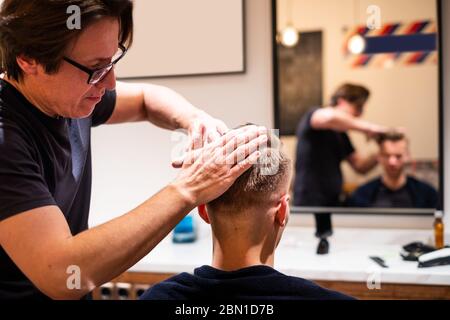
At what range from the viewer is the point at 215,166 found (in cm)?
108

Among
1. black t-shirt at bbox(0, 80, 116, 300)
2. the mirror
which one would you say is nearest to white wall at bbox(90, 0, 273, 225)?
the mirror

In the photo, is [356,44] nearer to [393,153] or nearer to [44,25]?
[393,153]

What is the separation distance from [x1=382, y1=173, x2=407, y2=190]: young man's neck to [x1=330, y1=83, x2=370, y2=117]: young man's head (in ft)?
1.13

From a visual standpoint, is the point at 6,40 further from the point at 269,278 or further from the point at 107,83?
the point at 269,278

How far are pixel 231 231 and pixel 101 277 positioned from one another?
39 cm

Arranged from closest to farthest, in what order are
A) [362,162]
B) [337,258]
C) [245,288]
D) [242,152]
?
[242,152], [245,288], [337,258], [362,162]

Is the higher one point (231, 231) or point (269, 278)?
point (231, 231)

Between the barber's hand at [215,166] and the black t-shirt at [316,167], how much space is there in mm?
1337

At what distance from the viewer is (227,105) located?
249 cm

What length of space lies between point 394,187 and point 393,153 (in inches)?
6.6

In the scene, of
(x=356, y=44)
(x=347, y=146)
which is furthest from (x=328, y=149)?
(x=356, y=44)
